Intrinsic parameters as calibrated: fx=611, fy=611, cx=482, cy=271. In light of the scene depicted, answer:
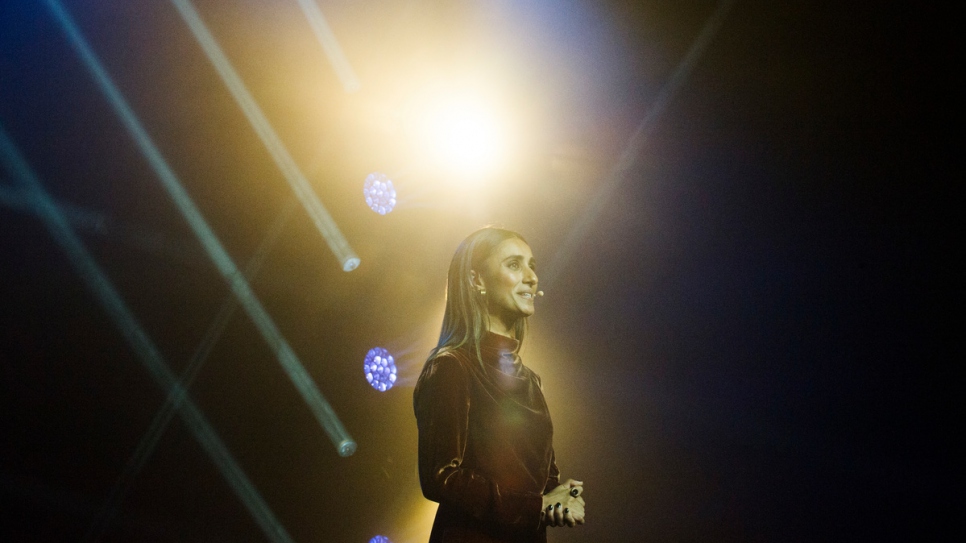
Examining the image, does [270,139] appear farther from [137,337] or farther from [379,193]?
[137,337]

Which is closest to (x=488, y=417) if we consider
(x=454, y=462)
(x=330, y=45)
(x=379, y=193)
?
(x=454, y=462)

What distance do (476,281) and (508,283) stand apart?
145mm

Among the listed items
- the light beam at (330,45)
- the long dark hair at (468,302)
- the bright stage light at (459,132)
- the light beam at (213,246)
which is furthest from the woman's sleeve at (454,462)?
the light beam at (330,45)

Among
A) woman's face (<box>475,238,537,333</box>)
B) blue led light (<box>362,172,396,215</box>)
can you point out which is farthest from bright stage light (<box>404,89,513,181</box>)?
woman's face (<box>475,238,537,333</box>)

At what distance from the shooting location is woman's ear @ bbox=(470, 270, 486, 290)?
2.54 m

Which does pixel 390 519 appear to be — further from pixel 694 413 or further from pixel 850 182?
pixel 850 182

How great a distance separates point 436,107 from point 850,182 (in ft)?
8.63

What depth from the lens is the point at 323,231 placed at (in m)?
3.94

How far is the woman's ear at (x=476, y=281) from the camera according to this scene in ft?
8.32

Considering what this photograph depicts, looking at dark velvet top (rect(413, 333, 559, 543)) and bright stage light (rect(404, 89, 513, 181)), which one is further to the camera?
bright stage light (rect(404, 89, 513, 181))

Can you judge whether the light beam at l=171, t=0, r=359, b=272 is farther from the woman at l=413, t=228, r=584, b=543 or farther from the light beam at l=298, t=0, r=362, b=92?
the woman at l=413, t=228, r=584, b=543

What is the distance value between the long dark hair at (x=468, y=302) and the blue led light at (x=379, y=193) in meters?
1.60

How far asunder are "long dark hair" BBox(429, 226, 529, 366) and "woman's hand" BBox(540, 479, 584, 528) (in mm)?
585

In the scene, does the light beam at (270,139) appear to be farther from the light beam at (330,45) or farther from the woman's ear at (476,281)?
the woman's ear at (476,281)
